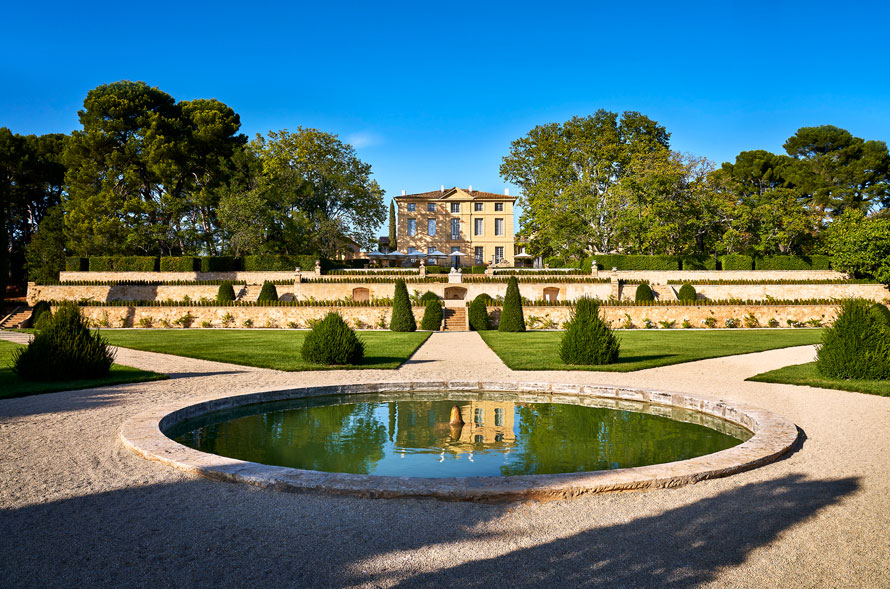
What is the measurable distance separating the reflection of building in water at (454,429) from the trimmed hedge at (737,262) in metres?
31.3

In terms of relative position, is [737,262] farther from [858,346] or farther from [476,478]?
[476,478]

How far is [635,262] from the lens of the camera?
34188 millimetres

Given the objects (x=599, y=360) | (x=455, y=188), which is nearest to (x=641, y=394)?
(x=599, y=360)

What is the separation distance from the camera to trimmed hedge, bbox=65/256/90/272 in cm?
3450

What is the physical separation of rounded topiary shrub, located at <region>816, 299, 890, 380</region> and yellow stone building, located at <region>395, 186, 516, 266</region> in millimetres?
40440

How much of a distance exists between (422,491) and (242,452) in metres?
2.58

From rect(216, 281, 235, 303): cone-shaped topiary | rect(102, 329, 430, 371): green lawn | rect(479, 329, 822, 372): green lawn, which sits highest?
rect(216, 281, 235, 303): cone-shaped topiary

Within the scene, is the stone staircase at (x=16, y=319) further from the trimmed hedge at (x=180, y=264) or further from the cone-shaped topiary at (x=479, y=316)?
the cone-shaped topiary at (x=479, y=316)

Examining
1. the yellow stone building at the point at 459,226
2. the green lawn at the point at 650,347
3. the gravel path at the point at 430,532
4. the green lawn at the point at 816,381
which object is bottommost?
the green lawn at the point at 650,347

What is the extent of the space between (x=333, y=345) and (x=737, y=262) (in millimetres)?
30898

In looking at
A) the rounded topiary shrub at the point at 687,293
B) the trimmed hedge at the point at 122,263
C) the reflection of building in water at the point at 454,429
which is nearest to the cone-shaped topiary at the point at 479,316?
the rounded topiary shrub at the point at 687,293

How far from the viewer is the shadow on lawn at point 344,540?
2.75 m

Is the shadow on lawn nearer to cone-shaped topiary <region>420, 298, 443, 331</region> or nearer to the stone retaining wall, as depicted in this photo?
cone-shaped topiary <region>420, 298, 443, 331</region>

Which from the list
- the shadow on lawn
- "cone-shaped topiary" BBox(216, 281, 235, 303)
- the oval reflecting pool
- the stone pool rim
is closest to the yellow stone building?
"cone-shaped topiary" BBox(216, 281, 235, 303)
